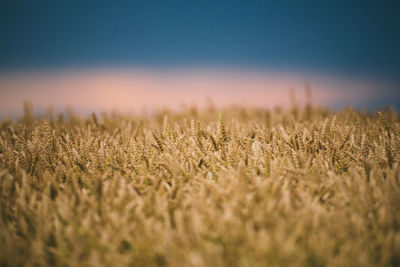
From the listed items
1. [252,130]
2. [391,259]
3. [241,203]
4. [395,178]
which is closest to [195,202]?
[241,203]

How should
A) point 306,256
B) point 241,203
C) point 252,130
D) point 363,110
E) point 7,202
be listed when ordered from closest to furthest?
point 306,256 → point 241,203 → point 7,202 → point 252,130 → point 363,110

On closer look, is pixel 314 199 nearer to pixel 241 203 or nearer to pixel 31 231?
pixel 241 203

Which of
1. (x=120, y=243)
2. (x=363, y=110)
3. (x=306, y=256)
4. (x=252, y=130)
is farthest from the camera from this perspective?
(x=363, y=110)

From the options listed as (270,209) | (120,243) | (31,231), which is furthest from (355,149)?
(31,231)

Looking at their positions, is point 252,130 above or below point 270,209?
above

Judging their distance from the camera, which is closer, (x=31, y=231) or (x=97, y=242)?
(x=97, y=242)

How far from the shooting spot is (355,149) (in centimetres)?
169

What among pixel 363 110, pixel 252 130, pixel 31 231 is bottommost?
pixel 31 231

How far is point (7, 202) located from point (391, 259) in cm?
155

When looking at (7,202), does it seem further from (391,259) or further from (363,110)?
(363,110)

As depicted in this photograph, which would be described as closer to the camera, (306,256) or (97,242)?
(306,256)

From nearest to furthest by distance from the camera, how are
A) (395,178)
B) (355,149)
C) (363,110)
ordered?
(395,178) < (355,149) < (363,110)

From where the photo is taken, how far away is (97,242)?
3.00 feet

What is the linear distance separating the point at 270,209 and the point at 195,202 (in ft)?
0.99
